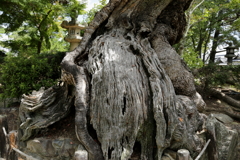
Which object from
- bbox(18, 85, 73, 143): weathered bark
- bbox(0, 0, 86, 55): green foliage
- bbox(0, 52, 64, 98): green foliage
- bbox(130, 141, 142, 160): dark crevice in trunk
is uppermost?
bbox(0, 0, 86, 55): green foliage

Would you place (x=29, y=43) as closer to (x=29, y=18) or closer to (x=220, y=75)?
(x=29, y=18)

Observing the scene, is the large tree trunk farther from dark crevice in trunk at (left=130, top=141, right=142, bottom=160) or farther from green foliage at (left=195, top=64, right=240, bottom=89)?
green foliage at (left=195, top=64, right=240, bottom=89)

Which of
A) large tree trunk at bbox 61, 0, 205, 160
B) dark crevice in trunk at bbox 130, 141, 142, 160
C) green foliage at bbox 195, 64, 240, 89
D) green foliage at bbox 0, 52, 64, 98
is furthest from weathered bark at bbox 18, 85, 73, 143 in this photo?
green foliage at bbox 195, 64, 240, 89

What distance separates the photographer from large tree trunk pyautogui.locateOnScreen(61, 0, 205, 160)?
2830mm

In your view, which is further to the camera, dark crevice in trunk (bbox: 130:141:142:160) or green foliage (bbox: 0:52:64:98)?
→ green foliage (bbox: 0:52:64:98)

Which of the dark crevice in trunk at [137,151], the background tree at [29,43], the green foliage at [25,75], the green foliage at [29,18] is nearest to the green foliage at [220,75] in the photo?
the dark crevice in trunk at [137,151]

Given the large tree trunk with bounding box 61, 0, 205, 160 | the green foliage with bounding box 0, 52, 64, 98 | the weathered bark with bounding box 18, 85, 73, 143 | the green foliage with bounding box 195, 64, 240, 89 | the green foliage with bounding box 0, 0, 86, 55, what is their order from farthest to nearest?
the green foliage with bounding box 0, 0, 86, 55
the green foliage with bounding box 195, 64, 240, 89
the green foliage with bounding box 0, 52, 64, 98
the weathered bark with bounding box 18, 85, 73, 143
the large tree trunk with bounding box 61, 0, 205, 160

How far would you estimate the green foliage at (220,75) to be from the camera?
6973 millimetres

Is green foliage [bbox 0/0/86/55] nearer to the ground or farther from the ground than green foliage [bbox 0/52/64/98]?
farther from the ground

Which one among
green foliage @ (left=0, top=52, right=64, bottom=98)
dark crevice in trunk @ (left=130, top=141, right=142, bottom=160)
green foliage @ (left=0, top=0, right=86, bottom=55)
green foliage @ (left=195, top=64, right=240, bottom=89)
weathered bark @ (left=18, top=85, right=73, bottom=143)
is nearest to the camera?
dark crevice in trunk @ (left=130, top=141, right=142, bottom=160)

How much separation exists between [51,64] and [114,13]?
281cm

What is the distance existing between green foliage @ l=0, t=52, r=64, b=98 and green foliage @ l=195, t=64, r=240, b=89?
5.58m

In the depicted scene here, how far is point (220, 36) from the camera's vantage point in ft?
46.0

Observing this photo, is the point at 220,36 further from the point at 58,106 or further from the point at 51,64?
the point at 58,106
